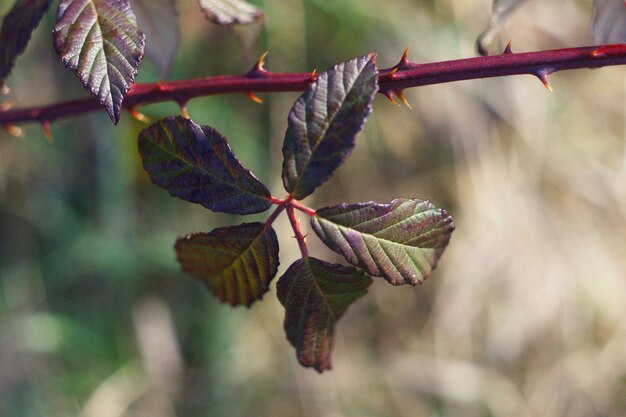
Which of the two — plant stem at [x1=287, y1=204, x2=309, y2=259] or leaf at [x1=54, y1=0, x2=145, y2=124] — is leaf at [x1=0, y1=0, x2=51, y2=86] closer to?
leaf at [x1=54, y1=0, x2=145, y2=124]

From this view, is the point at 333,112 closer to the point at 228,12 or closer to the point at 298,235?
the point at 298,235

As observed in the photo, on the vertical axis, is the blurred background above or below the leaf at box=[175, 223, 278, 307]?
above

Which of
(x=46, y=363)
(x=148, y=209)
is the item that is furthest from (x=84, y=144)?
(x=46, y=363)

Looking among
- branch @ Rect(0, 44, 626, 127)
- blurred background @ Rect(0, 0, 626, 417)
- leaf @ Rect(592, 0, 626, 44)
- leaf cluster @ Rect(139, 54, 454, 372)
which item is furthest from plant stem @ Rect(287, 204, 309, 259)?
blurred background @ Rect(0, 0, 626, 417)

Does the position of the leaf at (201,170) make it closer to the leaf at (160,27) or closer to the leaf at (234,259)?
the leaf at (234,259)

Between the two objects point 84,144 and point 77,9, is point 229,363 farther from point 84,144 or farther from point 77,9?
point 77,9

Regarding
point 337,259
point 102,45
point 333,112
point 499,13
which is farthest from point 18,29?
point 337,259
